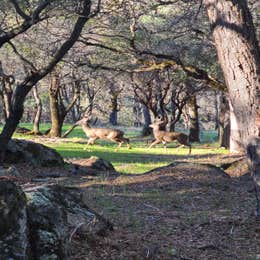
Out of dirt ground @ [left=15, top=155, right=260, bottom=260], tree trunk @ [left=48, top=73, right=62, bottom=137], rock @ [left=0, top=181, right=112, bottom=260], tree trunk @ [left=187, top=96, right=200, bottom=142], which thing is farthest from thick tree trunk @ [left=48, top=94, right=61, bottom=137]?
rock @ [left=0, top=181, right=112, bottom=260]

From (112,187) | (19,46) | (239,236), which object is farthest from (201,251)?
(19,46)

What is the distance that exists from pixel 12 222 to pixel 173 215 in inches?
191

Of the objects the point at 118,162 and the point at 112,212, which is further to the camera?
the point at 118,162

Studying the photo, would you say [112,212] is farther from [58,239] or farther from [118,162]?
[118,162]

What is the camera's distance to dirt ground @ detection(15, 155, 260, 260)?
20.9ft

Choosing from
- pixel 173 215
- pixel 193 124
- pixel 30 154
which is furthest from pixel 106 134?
pixel 173 215

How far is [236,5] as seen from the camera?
7824 millimetres

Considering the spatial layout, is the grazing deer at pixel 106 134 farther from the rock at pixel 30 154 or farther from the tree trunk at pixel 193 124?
the rock at pixel 30 154

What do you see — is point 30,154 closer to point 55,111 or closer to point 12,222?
point 12,222

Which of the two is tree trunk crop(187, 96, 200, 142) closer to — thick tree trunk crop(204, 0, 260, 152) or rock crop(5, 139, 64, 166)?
rock crop(5, 139, 64, 166)

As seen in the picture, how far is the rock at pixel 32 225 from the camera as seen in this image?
4.26 metres

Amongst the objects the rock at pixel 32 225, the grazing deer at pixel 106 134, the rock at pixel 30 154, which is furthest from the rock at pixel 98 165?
the grazing deer at pixel 106 134

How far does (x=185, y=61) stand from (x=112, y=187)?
12572 mm

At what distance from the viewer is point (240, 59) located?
7.74 m
